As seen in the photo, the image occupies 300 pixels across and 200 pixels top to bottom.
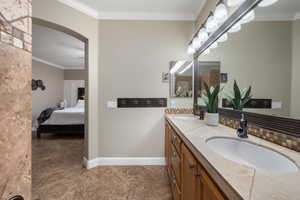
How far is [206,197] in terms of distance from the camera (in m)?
0.69

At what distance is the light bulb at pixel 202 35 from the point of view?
1.85 m

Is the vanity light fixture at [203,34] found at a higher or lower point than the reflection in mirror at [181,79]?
higher

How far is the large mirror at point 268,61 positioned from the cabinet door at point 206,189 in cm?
66

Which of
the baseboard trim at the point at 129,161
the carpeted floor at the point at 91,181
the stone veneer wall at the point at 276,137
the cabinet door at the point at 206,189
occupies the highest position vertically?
the stone veneer wall at the point at 276,137

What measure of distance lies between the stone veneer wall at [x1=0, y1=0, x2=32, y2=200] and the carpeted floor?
61.0 inches

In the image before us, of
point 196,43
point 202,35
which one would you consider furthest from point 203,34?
point 196,43

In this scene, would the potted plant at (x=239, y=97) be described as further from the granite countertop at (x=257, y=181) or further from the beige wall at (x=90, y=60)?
the beige wall at (x=90, y=60)

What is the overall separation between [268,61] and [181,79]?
4.62 feet

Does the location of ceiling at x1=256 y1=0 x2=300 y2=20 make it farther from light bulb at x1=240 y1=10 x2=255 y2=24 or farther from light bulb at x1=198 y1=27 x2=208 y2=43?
light bulb at x1=198 y1=27 x2=208 y2=43

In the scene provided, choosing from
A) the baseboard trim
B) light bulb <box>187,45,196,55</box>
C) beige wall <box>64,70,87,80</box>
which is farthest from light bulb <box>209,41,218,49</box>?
beige wall <box>64,70,87,80</box>

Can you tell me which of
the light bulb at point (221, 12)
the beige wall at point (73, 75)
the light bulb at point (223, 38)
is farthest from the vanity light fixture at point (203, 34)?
the beige wall at point (73, 75)

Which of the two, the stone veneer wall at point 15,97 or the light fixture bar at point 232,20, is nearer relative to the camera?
the stone veneer wall at point 15,97

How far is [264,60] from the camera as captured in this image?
109 centimetres

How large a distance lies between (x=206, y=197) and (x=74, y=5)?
2.72 meters
